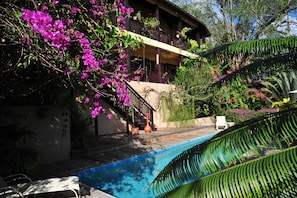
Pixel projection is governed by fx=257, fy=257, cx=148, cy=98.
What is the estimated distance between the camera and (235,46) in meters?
3.09

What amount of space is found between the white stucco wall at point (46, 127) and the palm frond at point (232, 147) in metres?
5.80

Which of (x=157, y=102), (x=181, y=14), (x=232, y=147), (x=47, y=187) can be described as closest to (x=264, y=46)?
(x=232, y=147)

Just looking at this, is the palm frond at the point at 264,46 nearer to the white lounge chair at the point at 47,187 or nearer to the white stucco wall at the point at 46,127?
the white lounge chair at the point at 47,187

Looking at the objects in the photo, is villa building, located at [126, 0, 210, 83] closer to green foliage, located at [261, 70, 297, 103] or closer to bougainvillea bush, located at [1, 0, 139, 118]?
green foliage, located at [261, 70, 297, 103]

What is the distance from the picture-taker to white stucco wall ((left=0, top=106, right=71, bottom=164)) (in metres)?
7.37

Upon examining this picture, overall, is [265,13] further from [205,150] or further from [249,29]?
[205,150]

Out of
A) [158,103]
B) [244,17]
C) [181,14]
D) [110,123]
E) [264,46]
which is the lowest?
[110,123]

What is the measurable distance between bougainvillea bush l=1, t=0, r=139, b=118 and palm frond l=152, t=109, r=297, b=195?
145cm

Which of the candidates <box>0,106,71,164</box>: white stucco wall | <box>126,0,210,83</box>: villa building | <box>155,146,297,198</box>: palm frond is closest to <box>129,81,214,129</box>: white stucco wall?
<box>126,0,210,83</box>: villa building

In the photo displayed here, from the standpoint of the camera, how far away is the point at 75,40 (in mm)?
3215

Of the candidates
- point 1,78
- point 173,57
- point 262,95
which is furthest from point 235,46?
point 173,57

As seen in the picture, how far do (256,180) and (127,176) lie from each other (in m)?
6.15

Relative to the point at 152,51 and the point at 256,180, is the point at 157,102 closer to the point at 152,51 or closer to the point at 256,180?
the point at 152,51

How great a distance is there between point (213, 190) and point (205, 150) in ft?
1.92
